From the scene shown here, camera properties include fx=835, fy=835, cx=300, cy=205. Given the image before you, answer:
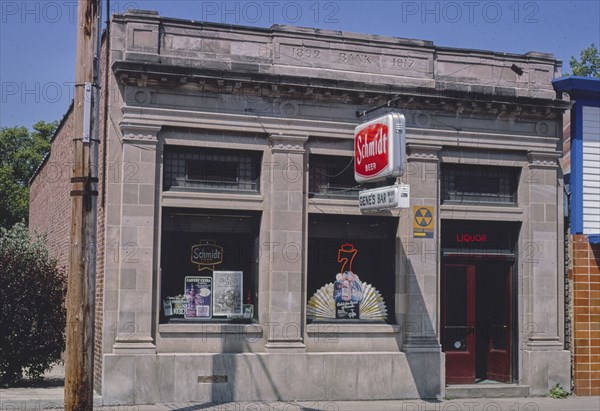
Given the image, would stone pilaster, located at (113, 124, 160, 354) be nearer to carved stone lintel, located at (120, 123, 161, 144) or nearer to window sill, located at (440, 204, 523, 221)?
carved stone lintel, located at (120, 123, 161, 144)

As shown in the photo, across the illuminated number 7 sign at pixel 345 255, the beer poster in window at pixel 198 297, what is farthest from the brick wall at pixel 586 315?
the beer poster in window at pixel 198 297

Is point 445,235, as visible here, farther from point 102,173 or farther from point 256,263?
point 102,173

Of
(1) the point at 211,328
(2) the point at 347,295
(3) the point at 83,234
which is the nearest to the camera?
(3) the point at 83,234

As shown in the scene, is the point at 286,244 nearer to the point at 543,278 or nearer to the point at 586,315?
the point at 543,278

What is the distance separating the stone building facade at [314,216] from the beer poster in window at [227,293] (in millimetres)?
101

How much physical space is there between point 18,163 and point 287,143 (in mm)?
41247

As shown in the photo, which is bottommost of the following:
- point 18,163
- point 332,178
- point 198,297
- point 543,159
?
point 198,297

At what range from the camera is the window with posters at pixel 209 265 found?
16719 millimetres

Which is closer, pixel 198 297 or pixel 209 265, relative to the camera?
pixel 198 297

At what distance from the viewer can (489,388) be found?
18.1 m

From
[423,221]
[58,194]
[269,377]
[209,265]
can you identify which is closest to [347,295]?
[423,221]

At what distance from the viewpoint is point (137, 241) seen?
53.2 feet

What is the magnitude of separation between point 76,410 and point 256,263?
638 cm

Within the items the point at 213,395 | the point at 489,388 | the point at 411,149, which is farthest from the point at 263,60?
the point at 489,388
